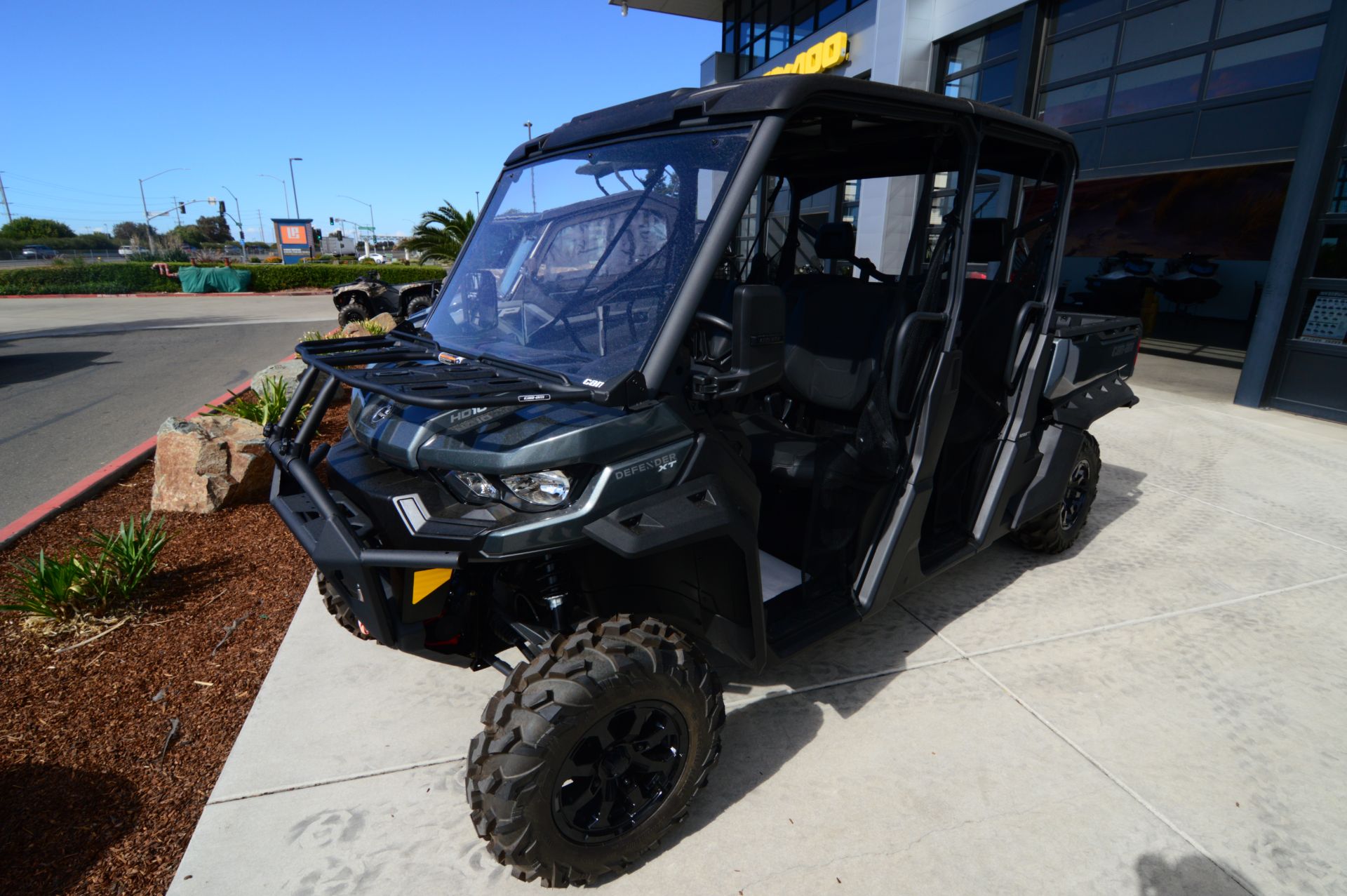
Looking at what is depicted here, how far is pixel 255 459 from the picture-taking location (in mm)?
4875

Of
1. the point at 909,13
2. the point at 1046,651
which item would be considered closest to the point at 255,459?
the point at 1046,651

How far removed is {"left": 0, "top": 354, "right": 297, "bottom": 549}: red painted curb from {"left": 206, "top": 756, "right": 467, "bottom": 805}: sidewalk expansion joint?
3069mm

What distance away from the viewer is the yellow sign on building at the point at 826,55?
45.2 feet

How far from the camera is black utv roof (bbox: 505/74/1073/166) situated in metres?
2.08

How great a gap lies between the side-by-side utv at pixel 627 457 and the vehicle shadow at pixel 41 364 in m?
10.7

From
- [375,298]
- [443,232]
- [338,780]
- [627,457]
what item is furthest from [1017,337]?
[443,232]

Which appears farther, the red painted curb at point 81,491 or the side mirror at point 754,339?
the red painted curb at point 81,491

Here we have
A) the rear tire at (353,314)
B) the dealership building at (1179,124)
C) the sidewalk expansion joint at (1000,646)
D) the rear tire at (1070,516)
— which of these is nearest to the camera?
the sidewalk expansion joint at (1000,646)

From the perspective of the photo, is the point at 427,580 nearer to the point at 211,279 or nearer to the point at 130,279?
the point at 211,279

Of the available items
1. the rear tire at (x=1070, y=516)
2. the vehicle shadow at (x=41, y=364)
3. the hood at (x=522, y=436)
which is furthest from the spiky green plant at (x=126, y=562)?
the vehicle shadow at (x=41, y=364)

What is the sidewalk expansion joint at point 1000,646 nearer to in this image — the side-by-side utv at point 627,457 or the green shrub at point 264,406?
the side-by-side utv at point 627,457

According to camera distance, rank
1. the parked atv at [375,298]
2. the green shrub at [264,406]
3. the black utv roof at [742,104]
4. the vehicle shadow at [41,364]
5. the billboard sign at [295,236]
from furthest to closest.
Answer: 1. the billboard sign at [295,236]
2. the parked atv at [375,298]
3. the vehicle shadow at [41,364]
4. the green shrub at [264,406]
5. the black utv roof at [742,104]

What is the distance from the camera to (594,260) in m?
2.43

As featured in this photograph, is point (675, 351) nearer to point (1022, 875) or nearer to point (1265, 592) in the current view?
point (1022, 875)
